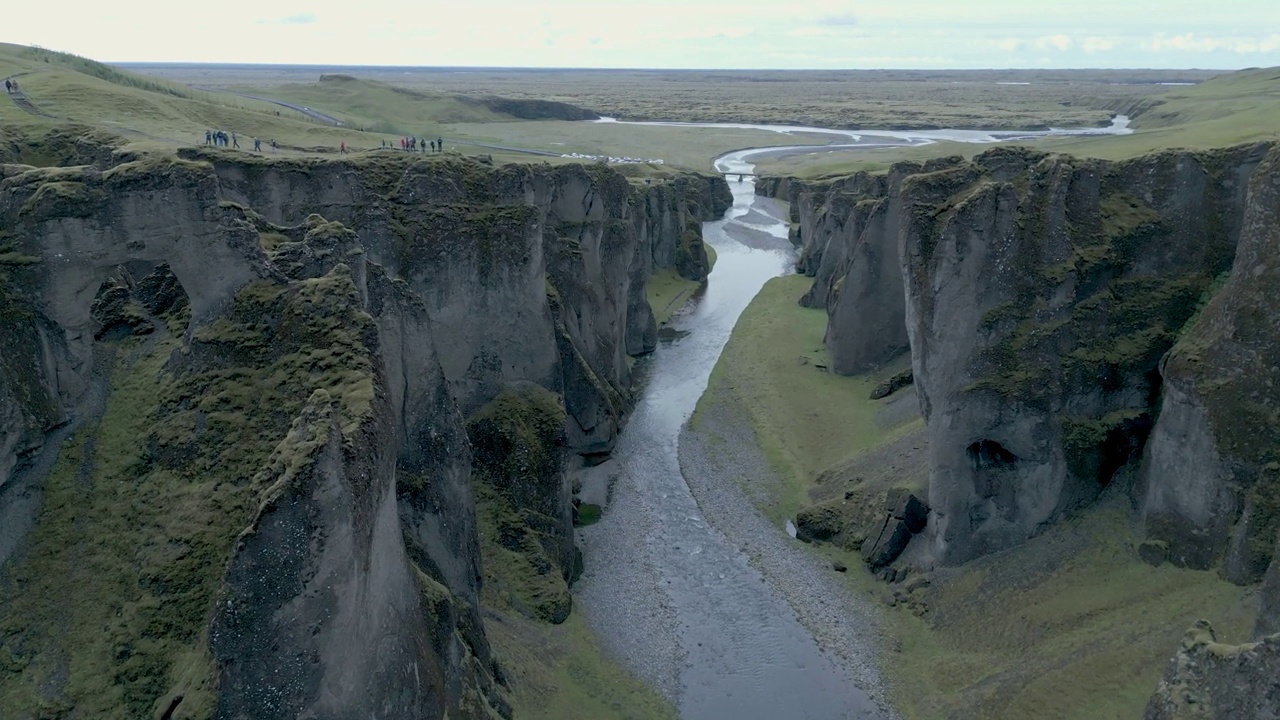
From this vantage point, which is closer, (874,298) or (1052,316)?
(1052,316)

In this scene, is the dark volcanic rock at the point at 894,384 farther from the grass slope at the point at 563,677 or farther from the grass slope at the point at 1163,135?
the grass slope at the point at 1163,135

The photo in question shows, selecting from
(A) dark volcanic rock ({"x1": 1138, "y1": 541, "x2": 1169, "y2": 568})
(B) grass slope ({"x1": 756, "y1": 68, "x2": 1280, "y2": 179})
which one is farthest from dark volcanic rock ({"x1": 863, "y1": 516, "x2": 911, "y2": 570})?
(B) grass slope ({"x1": 756, "y1": 68, "x2": 1280, "y2": 179})

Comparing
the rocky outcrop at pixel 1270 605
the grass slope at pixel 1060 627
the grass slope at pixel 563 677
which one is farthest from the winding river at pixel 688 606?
the rocky outcrop at pixel 1270 605

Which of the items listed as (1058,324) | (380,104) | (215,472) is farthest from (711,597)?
(380,104)

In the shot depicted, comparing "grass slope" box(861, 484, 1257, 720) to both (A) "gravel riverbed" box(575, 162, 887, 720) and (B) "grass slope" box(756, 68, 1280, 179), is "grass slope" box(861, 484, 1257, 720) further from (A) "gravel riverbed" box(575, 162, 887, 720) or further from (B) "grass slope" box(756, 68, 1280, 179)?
(B) "grass slope" box(756, 68, 1280, 179)

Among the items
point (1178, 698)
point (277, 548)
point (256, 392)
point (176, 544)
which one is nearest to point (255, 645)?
point (277, 548)

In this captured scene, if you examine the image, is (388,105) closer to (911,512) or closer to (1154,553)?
(911,512)

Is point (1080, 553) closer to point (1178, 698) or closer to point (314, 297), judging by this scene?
point (1178, 698)
